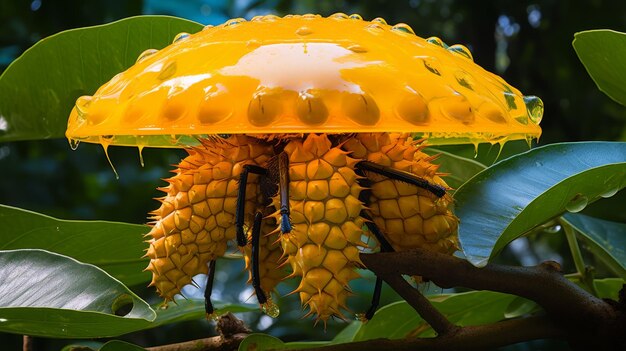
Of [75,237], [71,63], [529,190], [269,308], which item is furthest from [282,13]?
[269,308]

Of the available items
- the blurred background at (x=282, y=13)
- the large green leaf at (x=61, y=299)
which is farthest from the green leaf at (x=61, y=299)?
the blurred background at (x=282, y=13)

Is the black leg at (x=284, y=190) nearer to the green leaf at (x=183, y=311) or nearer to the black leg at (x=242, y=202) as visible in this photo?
the black leg at (x=242, y=202)

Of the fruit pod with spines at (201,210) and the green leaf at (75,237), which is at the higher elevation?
the fruit pod with spines at (201,210)

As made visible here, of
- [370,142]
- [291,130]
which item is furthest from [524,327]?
[291,130]

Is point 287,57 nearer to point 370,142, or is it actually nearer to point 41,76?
point 370,142

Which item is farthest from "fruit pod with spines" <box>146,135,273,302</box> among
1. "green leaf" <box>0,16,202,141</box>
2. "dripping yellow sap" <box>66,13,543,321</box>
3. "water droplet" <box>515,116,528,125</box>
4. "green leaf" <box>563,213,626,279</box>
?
"green leaf" <box>563,213,626,279</box>

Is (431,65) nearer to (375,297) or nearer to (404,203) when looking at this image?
(404,203)

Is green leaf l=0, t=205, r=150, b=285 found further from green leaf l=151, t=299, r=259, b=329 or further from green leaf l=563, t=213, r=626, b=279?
green leaf l=563, t=213, r=626, b=279
